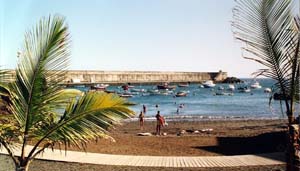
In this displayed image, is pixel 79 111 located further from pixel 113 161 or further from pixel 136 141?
pixel 136 141

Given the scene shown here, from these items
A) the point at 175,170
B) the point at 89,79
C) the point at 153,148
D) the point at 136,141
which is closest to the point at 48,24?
the point at 175,170

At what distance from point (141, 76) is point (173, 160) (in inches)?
6161

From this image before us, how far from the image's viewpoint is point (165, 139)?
2000cm

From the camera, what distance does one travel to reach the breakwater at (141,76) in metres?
148

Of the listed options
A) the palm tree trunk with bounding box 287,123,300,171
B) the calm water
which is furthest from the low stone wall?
the palm tree trunk with bounding box 287,123,300,171

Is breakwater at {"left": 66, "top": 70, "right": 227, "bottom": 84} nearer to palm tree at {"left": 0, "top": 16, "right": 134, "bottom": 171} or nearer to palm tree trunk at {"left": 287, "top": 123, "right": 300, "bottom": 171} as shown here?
palm tree at {"left": 0, "top": 16, "right": 134, "bottom": 171}

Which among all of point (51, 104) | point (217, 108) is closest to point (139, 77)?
point (217, 108)

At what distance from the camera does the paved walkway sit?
12.8m

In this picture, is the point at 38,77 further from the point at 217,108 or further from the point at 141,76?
the point at 141,76

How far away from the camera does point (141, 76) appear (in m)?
170

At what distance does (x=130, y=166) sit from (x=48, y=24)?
8.42 metres

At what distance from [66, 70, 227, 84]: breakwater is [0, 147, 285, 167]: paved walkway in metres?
121

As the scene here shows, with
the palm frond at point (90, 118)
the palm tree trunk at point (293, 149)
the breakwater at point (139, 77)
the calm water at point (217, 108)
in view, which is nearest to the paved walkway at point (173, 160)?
the palm tree trunk at point (293, 149)

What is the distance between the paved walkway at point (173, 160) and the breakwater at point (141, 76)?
121407mm
